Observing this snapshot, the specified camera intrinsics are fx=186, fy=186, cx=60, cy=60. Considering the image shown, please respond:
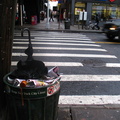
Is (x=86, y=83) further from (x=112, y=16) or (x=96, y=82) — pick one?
(x=112, y=16)

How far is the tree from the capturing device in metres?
2.56

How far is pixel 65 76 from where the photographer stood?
18.0ft

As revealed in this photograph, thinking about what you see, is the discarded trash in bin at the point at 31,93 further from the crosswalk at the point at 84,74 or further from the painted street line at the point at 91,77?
the painted street line at the point at 91,77

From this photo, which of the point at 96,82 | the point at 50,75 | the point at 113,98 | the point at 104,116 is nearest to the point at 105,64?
the point at 96,82

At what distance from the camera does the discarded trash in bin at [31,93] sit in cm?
232

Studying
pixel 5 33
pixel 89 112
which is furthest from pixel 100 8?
pixel 5 33

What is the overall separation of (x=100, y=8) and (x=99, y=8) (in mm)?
142

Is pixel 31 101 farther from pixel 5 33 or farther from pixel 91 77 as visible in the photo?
pixel 91 77

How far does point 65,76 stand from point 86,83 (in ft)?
2.44

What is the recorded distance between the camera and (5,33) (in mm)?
2646

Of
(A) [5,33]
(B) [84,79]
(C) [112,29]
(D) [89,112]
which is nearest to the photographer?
(A) [5,33]

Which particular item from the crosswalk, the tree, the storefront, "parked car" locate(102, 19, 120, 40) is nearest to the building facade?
the storefront

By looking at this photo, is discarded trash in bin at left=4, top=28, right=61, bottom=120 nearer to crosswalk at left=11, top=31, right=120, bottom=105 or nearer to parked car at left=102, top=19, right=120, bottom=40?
crosswalk at left=11, top=31, right=120, bottom=105

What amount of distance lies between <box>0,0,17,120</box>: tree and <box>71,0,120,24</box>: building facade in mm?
22271
